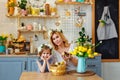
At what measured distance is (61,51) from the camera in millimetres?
3109

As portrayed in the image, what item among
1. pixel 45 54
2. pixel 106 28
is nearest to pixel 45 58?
pixel 45 54

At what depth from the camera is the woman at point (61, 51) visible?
9.69 ft

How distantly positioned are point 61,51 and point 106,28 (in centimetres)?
205

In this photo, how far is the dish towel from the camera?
489cm

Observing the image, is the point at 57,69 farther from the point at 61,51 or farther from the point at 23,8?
the point at 23,8

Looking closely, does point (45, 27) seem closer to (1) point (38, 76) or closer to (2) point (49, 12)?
(2) point (49, 12)

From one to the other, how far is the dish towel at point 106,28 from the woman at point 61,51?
71.7 inches

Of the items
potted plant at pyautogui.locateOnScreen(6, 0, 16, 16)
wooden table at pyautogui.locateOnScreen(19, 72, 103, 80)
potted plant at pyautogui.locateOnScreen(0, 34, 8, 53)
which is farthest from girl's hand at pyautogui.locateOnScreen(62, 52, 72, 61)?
potted plant at pyautogui.locateOnScreen(6, 0, 16, 16)

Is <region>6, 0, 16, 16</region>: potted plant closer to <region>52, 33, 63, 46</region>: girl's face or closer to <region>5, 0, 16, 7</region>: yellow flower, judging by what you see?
<region>5, 0, 16, 7</region>: yellow flower

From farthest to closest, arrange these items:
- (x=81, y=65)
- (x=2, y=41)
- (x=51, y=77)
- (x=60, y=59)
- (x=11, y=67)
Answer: (x=2, y=41) → (x=11, y=67) → (x=60, y=59) → (x=81, y=65) → (x=51, y=77)

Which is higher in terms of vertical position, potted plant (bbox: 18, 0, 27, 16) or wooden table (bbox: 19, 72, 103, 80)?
potted plant (bbox: 18, 0, 27, 16)

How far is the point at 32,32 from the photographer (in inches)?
188

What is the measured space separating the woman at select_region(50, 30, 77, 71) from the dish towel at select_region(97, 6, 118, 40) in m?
1.82

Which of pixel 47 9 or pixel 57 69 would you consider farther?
pixel 47 9
